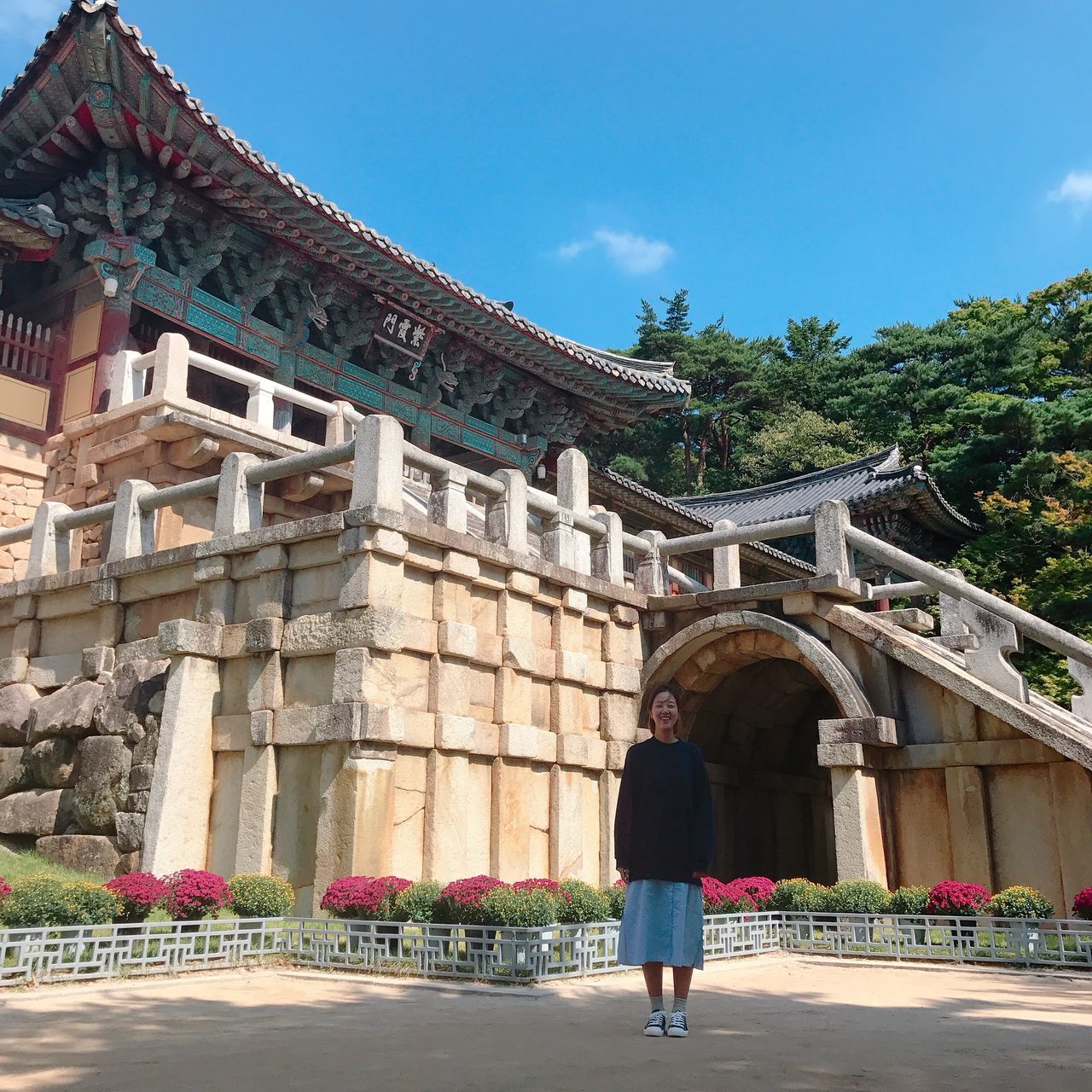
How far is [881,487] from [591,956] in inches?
840

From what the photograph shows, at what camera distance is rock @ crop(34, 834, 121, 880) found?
10.9 metres

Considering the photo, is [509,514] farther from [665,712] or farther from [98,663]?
[665,712]

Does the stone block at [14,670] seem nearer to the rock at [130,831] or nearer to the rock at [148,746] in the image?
the rock at [148,746]

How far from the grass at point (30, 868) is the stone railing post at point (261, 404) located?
20.3ft

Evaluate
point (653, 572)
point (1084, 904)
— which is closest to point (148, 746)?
point (653, 572)

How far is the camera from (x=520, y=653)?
11.8m

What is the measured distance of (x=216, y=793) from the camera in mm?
10953

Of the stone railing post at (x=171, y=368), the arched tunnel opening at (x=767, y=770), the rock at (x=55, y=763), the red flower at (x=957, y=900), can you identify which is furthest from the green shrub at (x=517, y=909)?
the stone railing post at (x=171, y=368)

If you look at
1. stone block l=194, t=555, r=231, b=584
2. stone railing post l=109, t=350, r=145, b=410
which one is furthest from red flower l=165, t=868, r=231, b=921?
stone railing post l=109, t=350, r=145, b=410

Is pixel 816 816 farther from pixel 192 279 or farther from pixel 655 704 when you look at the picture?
pixel 192 279

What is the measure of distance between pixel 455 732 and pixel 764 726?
615 centimetres

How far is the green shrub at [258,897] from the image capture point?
30.3 ft

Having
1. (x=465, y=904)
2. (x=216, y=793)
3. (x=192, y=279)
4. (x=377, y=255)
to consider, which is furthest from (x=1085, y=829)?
(x=192, y=279)

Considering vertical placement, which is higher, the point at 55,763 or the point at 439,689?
the point at 439,689
